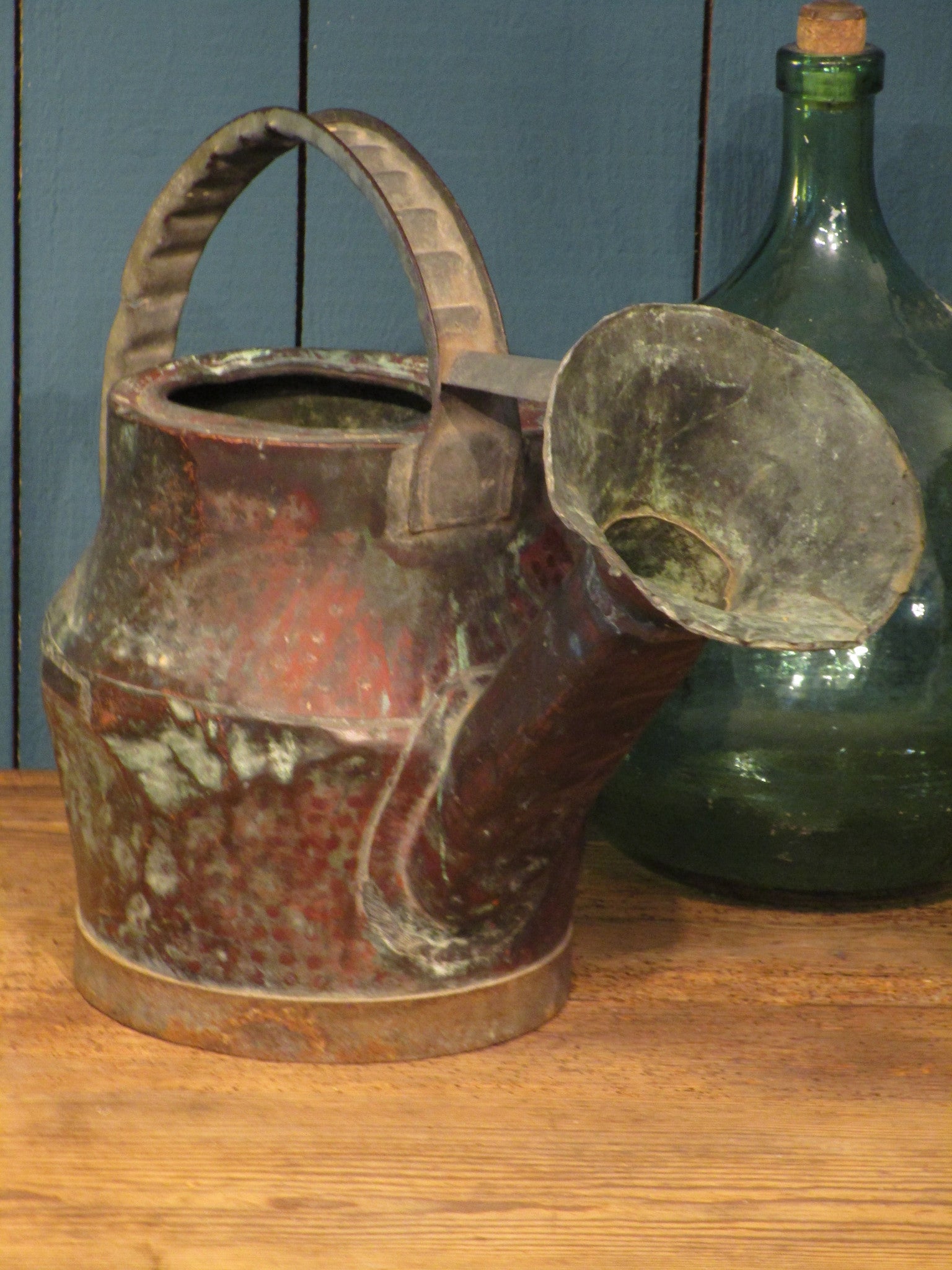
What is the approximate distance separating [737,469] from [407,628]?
16 centimetres

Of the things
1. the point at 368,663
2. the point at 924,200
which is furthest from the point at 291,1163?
the point at 924,200

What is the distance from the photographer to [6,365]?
43.7 inches

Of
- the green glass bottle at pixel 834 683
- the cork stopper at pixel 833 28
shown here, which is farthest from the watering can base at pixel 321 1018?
the cork stopper at pixel 833 28

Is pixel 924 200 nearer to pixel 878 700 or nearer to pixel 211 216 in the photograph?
pixel 878 700

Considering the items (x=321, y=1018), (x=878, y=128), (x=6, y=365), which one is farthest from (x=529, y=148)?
(x=321, y=1018)

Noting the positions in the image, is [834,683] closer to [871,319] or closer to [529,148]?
[871,319]

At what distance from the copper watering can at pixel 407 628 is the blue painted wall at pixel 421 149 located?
259 mm

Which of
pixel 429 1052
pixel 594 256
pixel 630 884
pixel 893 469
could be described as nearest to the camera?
pixel 893 469

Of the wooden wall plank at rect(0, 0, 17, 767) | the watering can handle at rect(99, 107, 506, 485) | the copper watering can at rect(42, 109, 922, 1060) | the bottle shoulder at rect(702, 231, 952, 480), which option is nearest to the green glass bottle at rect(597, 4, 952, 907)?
the bottle shoulder at rect(702, 231, 952, 480)

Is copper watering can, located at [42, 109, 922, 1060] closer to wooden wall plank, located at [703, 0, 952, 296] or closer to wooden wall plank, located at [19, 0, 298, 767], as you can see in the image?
wooden wall plank, located at [19, 0, 298, 767]

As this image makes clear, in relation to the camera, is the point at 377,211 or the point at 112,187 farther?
the point at 112,187

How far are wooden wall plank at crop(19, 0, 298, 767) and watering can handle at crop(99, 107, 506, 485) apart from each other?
225 mm

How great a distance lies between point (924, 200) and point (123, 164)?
0.50 m

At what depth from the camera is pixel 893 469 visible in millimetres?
688
